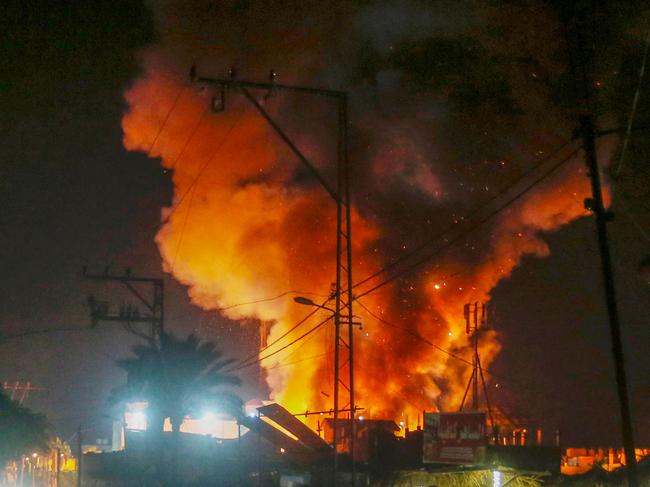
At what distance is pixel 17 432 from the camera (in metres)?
51.4

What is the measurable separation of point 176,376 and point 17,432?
17.3 m

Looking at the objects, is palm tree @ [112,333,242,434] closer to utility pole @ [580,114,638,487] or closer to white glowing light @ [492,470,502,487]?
white glowing light @ [492,470,502,487]

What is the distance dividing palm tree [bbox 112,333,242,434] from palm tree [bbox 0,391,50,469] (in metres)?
14.0

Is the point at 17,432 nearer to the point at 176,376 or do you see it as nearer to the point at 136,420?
the point at 176,376

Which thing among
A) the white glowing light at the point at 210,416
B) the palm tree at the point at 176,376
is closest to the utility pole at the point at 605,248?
the palm tree at the point at 176,376

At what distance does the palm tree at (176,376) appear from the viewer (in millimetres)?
38938

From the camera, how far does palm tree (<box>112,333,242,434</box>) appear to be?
128ft

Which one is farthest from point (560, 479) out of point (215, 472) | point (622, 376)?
point (215, 472)

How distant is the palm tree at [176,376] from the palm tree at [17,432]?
551 inches

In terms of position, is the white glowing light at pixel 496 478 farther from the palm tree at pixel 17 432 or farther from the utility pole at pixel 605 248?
the palm tree at pixel 17 432

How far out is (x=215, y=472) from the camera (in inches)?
1484

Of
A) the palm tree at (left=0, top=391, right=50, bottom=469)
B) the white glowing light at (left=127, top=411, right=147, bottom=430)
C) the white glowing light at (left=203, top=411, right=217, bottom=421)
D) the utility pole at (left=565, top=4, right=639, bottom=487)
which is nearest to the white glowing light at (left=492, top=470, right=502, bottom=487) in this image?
the utility pole at (left=565, top=4, right=639, bottom=487)

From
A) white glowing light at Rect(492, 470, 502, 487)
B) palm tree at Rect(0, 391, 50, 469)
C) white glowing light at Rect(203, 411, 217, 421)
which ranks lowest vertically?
white glowing light at Rect(492, 470, 502, 487)

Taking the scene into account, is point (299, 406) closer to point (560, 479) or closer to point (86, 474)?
point (86, 474)
